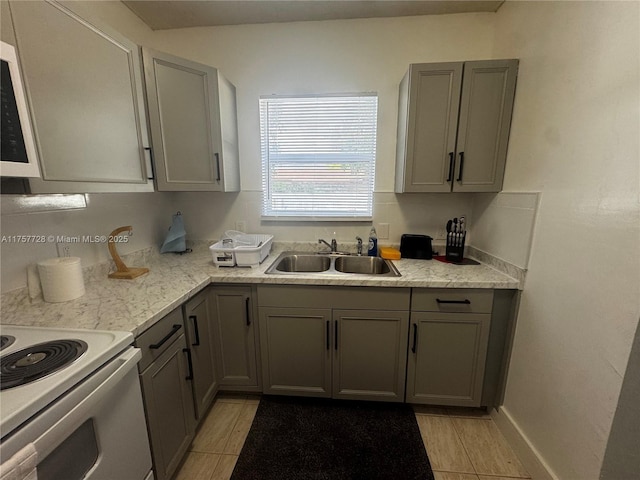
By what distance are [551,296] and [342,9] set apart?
2144mm

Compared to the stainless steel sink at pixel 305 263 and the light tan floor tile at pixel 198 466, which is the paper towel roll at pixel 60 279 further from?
the stainless steel sink at pixel 305 263

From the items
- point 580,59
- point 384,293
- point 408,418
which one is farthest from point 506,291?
point 580,59

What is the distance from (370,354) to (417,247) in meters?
0.84

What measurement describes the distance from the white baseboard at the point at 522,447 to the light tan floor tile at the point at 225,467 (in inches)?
59.8

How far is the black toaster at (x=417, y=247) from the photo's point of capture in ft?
6.23

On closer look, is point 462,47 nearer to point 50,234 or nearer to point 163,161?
point 163,161

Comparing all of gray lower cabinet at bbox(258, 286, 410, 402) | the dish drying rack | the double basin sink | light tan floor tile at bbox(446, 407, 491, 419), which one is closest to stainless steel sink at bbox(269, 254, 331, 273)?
the double basin sink

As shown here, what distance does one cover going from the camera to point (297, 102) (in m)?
2.00

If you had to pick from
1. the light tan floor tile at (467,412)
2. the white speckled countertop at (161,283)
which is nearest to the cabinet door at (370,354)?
the white speckled countertop at (161,283)

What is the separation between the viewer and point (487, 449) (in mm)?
1432

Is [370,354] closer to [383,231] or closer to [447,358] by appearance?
[447,358]

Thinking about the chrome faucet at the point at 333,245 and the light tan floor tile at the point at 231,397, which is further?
the chrome faucet at the point at 333,245

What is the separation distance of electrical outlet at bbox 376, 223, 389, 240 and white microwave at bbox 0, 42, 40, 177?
75.0 inches

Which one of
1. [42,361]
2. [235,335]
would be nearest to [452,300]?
[235,335]
